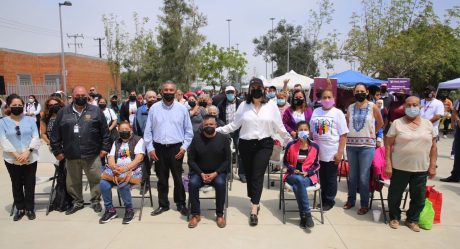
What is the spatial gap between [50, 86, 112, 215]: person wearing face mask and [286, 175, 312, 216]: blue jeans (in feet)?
8.94

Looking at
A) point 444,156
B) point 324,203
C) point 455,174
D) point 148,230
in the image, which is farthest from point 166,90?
point 444,156

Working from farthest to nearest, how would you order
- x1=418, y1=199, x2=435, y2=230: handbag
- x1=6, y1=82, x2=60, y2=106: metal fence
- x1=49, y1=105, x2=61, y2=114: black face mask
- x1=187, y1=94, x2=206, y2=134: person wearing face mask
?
1. x1=6, y1=82, x2=60, y2=106: metal fence
2. x1=187, y1=94, x2=206, y2=134: person wearing face mask
3. x1=49, y1=105, x2=61, y2=114: black face mask
4. x1=418, y1=199, x2=435, y2=230: handbag

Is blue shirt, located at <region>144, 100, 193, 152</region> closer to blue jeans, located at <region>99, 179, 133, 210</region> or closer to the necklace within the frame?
blue jeans, located at <region>99, 179, 133, 210</region>

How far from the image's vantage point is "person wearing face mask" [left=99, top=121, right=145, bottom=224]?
186 inches

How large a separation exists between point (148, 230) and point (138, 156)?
1045 millimetres

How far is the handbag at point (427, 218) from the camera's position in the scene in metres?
4.43

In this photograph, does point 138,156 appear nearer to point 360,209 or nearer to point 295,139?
point 295,139

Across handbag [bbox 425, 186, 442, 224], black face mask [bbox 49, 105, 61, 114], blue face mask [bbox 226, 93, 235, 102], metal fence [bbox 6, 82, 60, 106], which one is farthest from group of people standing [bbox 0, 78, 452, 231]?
metal fence [bbox 6, 82, 60, 106]

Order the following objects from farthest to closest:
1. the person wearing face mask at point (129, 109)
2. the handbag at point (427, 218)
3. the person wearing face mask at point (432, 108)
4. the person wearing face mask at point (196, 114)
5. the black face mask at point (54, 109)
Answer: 1. the person wearing face mask at point (129, 109)
2. the person wearing face mask at point (432, 108)
3. the person wearing face mask at point (196, 114)
4. the black face mask at point (54, 109)
5. the handbag at point (427, 218)

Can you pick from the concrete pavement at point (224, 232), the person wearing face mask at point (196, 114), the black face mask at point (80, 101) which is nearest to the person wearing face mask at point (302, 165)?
the concrete pavement at point (224, 232)

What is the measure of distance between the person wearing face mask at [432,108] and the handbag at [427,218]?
389 cm

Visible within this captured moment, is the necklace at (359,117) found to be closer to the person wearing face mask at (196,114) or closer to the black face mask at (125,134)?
the person wearing face mask at (196,114)

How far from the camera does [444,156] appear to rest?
31.4ft

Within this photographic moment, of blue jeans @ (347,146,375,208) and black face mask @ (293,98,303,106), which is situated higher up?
black face mask @ (293,98,303,106)
